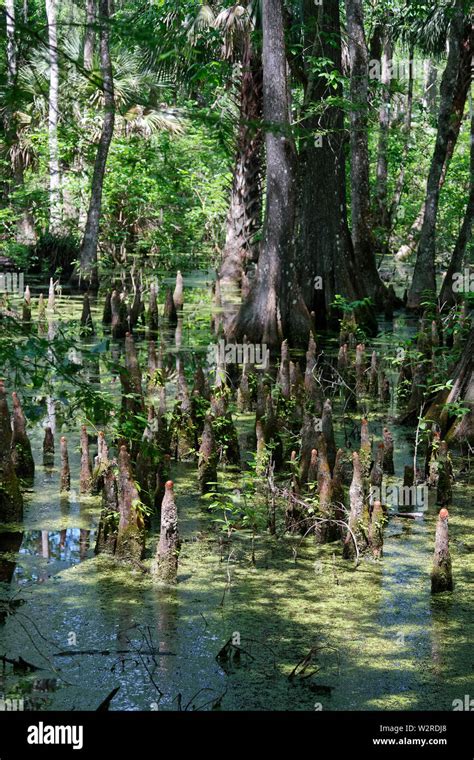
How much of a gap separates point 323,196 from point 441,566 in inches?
375

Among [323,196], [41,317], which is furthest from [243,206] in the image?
[41,317]

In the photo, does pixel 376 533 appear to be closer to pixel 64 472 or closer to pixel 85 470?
pixel 85 470

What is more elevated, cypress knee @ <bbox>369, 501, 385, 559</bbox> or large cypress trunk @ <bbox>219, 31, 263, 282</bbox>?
large cypress trunk @ <bbox>219, 31, 263, 282</bbox>

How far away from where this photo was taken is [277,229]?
13266mm

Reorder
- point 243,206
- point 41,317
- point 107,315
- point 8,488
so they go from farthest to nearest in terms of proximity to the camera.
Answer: point 243,206 → point 107,315 → point 41,317 → point 8,488

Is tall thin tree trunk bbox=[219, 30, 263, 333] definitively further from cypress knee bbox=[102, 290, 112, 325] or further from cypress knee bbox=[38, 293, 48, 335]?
cypress knee bbox=[38, 293, 48, 335]

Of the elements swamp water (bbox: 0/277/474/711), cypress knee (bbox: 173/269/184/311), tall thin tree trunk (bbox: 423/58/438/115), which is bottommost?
swamp water (bbox: 0/277/474/711)

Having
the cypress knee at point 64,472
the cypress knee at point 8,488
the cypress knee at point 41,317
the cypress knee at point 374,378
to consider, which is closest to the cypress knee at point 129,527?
the cypress knee at point 8,488

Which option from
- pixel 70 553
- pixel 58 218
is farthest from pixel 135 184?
pixel 70 553

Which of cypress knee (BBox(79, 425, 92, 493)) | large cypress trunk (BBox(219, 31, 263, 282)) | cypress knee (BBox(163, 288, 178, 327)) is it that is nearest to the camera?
cypress knee (BBox(79, 425, 92, 493))

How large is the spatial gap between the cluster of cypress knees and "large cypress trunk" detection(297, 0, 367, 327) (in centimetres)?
394

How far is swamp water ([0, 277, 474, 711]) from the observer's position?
Result: 4957mm

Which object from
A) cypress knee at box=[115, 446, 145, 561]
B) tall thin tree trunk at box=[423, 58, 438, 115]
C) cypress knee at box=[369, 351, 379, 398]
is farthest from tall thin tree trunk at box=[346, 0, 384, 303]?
tall thin tree trunk at box=[423, 58, 438, 115]
